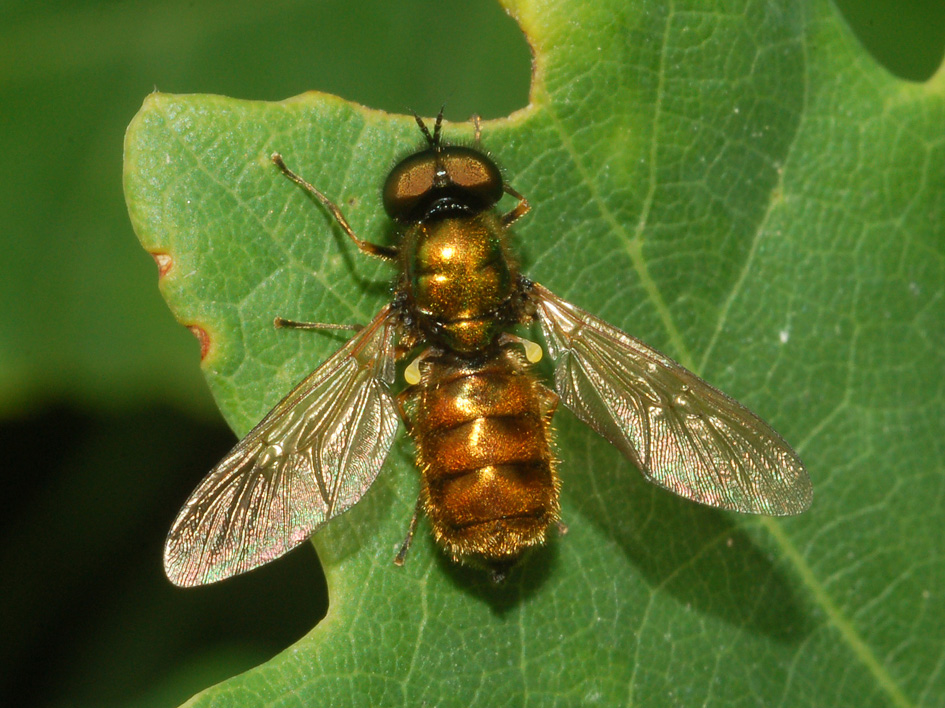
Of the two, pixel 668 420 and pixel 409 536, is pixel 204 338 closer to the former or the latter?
pixel 409 536

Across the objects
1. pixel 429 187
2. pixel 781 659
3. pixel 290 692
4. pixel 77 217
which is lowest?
pixel 781 659

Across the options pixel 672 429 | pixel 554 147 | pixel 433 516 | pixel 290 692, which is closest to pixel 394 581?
pixel 433 516

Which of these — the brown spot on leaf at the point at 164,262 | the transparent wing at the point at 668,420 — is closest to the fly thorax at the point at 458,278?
the transparent wing at the point at 668,420

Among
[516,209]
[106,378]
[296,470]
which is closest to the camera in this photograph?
[296,470]

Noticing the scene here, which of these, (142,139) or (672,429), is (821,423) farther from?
(142,139)

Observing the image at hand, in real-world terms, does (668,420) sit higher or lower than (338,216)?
lower

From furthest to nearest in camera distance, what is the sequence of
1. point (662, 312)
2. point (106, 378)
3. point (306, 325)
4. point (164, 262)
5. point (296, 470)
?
1. point (106, 378)
2. point (662, 312)
3. point (306, 325)
4. point (296, 470)
5. point (164, 262)

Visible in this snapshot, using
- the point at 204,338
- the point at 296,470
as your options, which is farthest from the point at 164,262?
the point at 296,470

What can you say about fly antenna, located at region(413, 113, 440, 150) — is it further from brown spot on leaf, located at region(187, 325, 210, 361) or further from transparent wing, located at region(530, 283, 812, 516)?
brown spot on leaf, located at region(187, 325, 210, 361)
